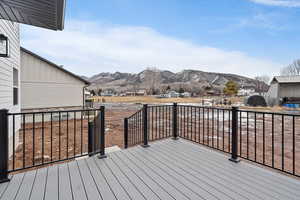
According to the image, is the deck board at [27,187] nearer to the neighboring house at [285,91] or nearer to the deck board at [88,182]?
the deck board at [88,182]

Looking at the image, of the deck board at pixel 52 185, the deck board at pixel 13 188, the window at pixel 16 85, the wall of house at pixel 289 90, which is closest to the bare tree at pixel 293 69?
the wall of house at pixel 289 90

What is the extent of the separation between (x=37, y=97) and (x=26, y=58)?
2.29m

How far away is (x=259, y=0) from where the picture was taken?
9.51 meters

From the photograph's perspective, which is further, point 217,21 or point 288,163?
point 217,21

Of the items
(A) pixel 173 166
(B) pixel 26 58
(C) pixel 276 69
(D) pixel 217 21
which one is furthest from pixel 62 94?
(C) pixel 276 69

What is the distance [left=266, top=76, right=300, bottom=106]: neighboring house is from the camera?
744 inches

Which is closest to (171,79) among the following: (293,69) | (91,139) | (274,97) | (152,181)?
(293,69)

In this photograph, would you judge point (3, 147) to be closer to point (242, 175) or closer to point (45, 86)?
point (242, 175)

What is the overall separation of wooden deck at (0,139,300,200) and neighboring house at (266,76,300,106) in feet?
73.0

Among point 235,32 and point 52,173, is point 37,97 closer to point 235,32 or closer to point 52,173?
point 52,173

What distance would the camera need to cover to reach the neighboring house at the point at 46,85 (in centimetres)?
891

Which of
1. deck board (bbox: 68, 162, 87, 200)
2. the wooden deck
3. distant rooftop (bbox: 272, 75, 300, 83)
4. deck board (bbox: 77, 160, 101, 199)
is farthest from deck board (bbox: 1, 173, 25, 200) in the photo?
distant rooftop (bbox: 272, 75, 300, 83)

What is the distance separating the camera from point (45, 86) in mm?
9492

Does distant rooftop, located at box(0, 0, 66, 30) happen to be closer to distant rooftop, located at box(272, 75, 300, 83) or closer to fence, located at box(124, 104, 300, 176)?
fence, located at box(124, 104, 300, 176)
